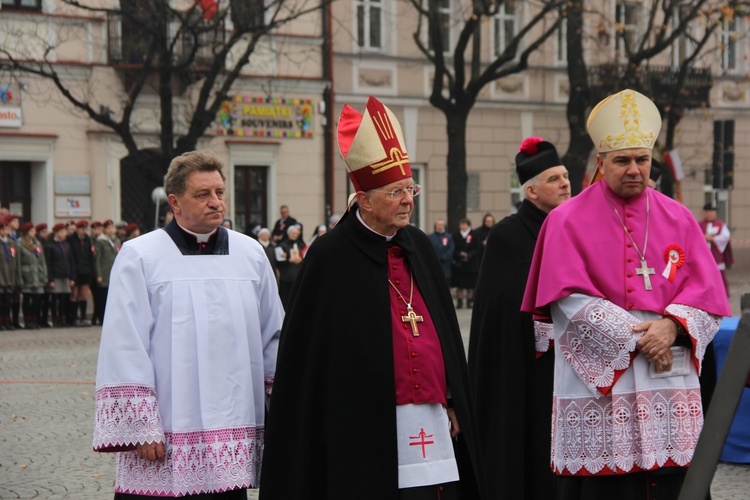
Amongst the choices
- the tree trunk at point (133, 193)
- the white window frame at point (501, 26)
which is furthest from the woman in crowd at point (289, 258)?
the white window frame at point (501, 26)

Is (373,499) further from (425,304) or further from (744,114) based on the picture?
(744,114)

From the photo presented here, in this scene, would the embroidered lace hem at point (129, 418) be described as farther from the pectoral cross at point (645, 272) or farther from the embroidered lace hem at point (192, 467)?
the pectoral cross at point (645, 272)

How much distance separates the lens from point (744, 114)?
39.2 m

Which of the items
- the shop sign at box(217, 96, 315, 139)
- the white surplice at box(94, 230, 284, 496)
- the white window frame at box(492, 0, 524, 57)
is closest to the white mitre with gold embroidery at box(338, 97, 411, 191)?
the white surplice at box(94, 230, 284, 496)

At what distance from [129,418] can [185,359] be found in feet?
1.12

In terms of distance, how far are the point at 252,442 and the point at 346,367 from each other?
0.76m

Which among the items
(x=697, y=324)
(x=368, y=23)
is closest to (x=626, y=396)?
(x=697, y=324)

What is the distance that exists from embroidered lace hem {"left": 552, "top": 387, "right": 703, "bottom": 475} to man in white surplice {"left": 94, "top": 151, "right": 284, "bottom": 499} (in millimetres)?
1389

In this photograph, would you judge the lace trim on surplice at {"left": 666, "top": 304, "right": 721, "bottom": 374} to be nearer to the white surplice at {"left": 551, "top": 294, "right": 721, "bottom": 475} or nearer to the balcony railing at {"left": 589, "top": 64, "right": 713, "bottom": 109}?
the white surplice at {"left": 551, "top": 294, "right": 721, "bottom": 475}

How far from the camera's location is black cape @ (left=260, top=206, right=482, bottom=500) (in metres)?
5.20

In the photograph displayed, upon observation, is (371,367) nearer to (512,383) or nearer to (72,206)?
(512,383)

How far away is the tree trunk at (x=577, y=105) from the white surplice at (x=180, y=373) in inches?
940

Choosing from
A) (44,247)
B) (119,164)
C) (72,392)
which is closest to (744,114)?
(119,164)

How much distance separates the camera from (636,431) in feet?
18.2
